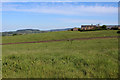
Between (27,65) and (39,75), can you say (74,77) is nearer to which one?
(39,75)

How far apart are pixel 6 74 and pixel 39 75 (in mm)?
1313

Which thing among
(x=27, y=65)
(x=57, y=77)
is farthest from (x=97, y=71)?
(x=27, y=65)

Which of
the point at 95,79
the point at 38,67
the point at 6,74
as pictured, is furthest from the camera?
the point at 38,67

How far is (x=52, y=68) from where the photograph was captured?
577 cm

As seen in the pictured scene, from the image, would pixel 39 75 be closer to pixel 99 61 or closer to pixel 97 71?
pixel 97 71

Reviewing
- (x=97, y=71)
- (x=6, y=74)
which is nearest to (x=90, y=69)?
(x=97, y=71)

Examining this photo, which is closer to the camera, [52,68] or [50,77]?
[50,77]

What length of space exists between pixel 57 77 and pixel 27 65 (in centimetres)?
173

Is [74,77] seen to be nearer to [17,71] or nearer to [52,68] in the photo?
[52,68]

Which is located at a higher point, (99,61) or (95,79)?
(99,61)

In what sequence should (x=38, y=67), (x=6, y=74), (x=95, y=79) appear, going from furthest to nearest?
1. (x=38, y=67)
2. (x=6, y=74)
3. (x=95, y=79)

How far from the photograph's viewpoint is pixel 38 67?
600 centimetres

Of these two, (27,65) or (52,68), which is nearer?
(52,68)

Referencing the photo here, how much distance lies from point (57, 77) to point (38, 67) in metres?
1.21
